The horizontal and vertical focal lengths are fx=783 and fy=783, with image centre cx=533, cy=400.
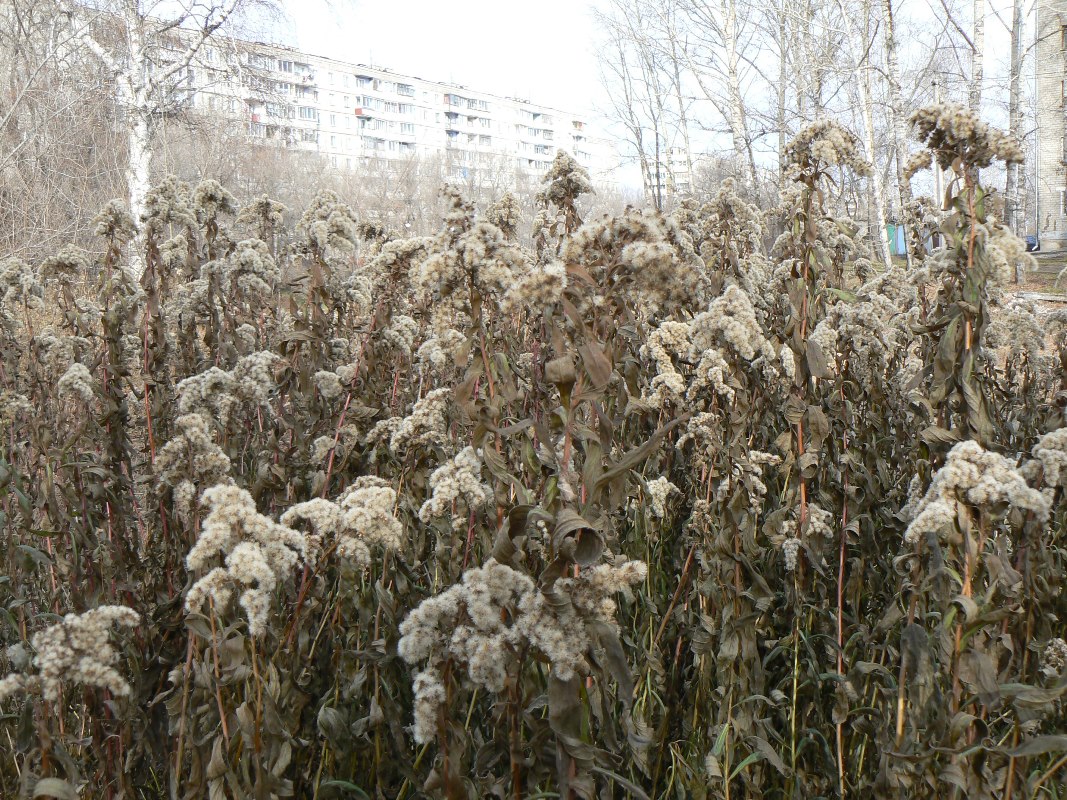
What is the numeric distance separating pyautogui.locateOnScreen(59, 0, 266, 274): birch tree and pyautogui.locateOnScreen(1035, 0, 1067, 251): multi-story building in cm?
2255

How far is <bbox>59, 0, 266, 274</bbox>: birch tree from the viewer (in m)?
12.4

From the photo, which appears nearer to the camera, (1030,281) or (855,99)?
(1030,281)

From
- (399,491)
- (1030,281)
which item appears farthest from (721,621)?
(1030,281)

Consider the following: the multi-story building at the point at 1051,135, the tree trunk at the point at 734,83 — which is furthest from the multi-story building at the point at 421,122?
the tree trunk at the point at 734,83

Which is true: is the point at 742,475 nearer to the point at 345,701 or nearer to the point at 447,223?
the point at 447,223

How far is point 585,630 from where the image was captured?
1404 millimetres

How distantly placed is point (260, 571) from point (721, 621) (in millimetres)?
1268

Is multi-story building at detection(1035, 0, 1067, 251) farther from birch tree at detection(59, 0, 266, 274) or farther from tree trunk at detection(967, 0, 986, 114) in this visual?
birch tree at detection(59, 0, 266, 274)

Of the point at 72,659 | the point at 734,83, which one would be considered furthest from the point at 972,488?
the point at 734,83

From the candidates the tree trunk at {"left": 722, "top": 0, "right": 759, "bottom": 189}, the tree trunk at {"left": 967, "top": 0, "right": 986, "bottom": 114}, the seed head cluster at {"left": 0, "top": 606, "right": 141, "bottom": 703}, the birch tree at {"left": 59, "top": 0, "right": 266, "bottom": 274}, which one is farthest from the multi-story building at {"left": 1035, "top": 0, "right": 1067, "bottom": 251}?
the seed head cluster at {"left": 0, "top": 606, "right": 141, "bottom": 703}

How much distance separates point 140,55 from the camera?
1252cm

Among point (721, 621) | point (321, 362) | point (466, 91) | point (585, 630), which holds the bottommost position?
point (721, 621)

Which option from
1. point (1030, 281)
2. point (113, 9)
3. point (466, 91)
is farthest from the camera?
point (466, 91)

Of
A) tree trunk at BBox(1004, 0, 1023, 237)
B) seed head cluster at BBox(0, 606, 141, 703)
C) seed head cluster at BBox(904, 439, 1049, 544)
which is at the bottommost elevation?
seed head cluster at BBox(0, 606, 141, 703)
